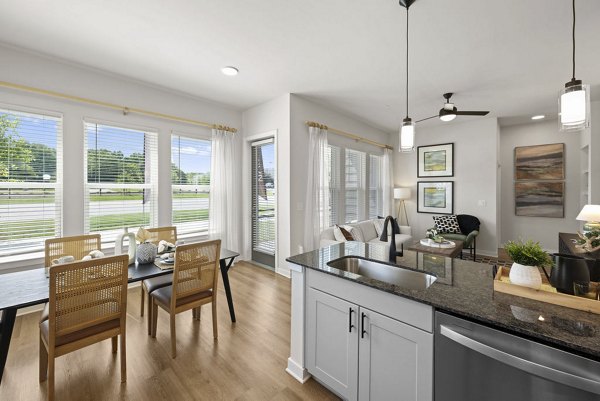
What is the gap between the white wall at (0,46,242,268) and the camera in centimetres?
270

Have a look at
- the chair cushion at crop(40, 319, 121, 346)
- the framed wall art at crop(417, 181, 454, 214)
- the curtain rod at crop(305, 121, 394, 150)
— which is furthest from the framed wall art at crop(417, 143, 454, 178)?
the chair cushion at crop(40, 319, 121, 346)

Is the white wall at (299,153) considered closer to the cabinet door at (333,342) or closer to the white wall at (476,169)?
the cabinet door at (333,342)

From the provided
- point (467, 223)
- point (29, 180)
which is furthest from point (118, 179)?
point (467, 223)

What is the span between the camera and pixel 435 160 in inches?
231

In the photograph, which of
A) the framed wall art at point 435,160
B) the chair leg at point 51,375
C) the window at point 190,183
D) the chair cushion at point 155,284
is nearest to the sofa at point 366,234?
the framed wall art at point 435,160

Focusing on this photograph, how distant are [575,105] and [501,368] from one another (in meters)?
1.37

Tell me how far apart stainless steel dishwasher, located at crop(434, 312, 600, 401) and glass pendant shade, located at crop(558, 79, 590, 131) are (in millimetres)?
1191

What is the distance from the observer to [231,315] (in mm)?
2588

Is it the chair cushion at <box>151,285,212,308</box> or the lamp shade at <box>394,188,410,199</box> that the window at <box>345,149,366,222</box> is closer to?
the lamp shade at <box>394,188,410,199</box>

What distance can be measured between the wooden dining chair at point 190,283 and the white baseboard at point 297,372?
813mm

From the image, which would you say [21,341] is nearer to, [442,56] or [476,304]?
[476,304]

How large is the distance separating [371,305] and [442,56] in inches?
112

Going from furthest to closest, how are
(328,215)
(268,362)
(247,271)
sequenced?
(328,215), (247,271), (268,362)

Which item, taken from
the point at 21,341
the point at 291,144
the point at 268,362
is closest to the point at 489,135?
the point at 291,144
